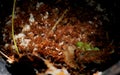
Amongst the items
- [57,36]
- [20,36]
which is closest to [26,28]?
[20,36]

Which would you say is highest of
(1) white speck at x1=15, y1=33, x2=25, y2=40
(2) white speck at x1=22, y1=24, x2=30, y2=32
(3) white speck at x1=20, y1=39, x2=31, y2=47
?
(2) white speck at x1=22, y1=24, x2=30, y2=32

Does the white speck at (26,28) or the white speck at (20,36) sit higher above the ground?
the white speck at (26,28)

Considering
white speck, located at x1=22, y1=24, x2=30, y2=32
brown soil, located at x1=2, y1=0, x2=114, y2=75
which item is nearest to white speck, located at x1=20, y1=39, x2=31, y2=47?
brown soil, located at x1=2, y1=0, x2=114, y2=75

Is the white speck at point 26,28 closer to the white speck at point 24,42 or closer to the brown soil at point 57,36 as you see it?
the brown soil at point 57,36

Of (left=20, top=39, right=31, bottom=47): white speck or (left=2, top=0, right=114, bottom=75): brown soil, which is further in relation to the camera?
(left=20, top=39, right=31, bottom=47): white speck

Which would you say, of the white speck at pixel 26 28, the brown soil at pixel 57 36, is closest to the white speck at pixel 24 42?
the brown soil at pixel 57 36

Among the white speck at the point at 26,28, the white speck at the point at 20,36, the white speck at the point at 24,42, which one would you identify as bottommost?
the white speck at the point at 24,42

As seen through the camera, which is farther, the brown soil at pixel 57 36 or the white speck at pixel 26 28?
the white speck at pixel 26 28

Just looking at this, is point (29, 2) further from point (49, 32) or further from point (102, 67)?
point (102, 67)

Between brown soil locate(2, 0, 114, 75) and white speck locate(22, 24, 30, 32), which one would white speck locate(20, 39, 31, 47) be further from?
white speck locate(22, 24, 30, 32)

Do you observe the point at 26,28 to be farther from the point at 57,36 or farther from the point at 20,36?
the point at 57,36

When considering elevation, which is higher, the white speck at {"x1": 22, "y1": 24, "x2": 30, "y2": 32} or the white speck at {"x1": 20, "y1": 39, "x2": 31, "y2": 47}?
the white speck at {"x1": 22, "y1": 24, "x2": 30, "y2": 32}
